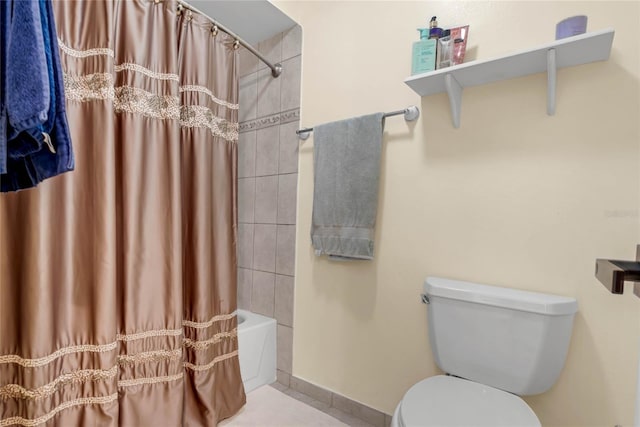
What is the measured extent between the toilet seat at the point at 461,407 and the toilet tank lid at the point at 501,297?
277 millimetres

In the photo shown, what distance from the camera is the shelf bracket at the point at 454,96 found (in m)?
1.19

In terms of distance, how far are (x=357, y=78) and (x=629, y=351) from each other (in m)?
1.44

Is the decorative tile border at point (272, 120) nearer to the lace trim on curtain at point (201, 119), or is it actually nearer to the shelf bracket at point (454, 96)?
the lace trim on curtain at point (201, 119)

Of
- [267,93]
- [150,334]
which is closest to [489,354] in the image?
[150,334]

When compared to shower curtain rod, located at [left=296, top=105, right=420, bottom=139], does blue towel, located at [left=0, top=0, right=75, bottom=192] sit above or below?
below

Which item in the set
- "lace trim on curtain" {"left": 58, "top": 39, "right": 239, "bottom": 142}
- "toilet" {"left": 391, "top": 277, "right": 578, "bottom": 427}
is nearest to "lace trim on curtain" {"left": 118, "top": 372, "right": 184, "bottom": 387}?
"toilet" {"left": 391, "top": 277, "right": 578, "bottom": 427}

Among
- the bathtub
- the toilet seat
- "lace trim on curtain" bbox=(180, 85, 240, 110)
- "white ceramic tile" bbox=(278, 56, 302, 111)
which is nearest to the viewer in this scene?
the toilet seat

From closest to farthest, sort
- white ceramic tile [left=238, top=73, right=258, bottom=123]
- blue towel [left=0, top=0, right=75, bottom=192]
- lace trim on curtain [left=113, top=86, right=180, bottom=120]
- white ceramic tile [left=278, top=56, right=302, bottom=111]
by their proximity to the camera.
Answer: blue towel [left=0, top=0, right=75, bottom=192] < lace trim on curtain [left=113, top=86, right=180, bottom=120] < white ceramic tile [left=278, top=56, right=302, bottom=111] < white ceramic tile [left=238, top=73, right=258, bottom=123]

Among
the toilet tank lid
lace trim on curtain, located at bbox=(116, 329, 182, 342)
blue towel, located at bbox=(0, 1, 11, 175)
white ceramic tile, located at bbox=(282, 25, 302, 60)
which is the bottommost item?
lace trim on curtain, located at bbox=(116, 329, 182, 342)

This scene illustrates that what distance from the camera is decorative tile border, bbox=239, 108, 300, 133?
5.83 feet

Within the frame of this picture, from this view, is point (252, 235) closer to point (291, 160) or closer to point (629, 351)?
point (291, 160)

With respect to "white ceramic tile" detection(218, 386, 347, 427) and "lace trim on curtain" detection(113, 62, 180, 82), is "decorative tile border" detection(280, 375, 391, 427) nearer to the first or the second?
"white ceramic tile" detection(218, 386, 347, 427)

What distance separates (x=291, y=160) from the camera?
1.78m

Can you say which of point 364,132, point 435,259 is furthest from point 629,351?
point 364,132
